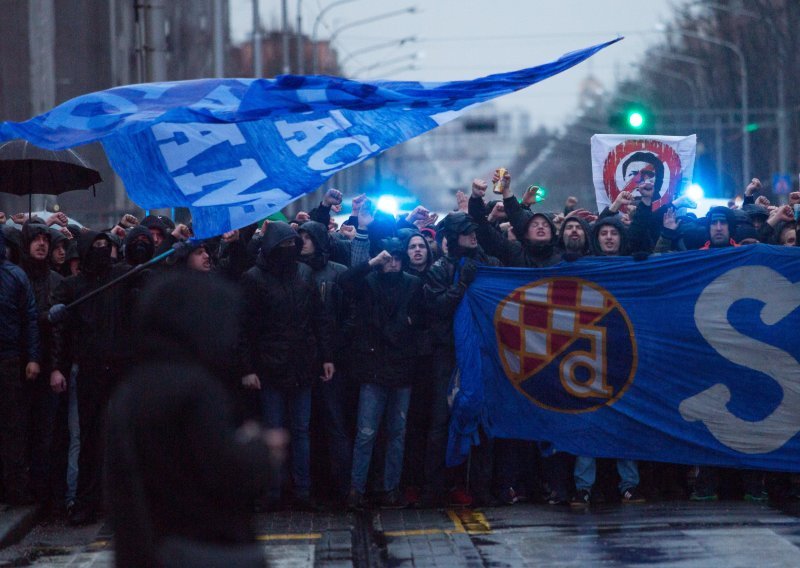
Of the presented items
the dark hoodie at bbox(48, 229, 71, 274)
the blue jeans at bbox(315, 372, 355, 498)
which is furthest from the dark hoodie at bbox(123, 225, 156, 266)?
the blue jeans at bbox(315, 372, 355, 498)

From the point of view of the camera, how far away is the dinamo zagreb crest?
37.4ft

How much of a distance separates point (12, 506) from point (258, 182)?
3030 mm

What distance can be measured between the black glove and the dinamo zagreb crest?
1.01 ft

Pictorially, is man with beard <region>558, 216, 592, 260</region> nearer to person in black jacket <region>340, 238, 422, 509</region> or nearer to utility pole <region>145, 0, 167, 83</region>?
person in black jacket <region>340, 238, 422, 509</region>

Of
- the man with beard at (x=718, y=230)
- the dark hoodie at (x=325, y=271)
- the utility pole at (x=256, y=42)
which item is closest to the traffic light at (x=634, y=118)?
the man with beard at (x=718, y=230)

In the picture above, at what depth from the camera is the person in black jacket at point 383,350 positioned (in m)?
11.2

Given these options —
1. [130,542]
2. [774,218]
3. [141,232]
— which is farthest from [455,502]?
[130,542]

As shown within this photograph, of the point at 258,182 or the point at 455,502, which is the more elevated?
the point at 258,182

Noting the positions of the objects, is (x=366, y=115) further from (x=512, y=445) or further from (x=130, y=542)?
(x=130, y=542)

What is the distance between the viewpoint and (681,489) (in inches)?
459

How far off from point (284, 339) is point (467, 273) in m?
1.46

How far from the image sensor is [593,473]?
11344mm

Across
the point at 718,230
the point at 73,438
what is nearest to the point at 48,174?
the point at 73,438

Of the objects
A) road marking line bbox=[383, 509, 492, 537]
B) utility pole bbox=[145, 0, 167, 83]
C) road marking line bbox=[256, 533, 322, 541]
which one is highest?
utility pole bbox=[145, 0, 167, 83]
